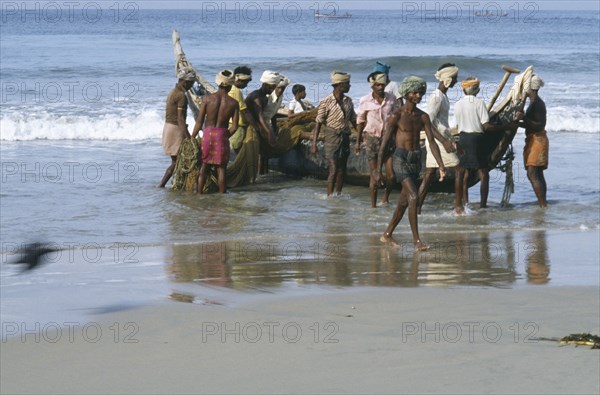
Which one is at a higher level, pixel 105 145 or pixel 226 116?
pixel 226 116

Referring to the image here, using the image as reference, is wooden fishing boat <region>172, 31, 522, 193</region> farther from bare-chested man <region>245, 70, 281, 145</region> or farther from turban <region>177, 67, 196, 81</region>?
turban <region>177, 67, 196, 81</region>

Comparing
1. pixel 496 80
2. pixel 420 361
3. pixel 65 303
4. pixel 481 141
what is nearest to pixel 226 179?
pixel 481 141

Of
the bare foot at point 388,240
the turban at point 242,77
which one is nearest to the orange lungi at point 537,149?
the bare foot at point 388,240

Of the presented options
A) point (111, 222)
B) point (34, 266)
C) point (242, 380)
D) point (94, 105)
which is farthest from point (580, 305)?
point (94, 105)

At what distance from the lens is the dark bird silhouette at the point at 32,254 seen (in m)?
8.86

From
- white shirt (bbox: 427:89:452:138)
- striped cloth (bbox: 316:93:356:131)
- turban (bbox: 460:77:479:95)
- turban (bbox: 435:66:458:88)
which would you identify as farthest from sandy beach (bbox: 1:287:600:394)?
striped cloth (bbox: 316:93:356:131)

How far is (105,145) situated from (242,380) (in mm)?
13338

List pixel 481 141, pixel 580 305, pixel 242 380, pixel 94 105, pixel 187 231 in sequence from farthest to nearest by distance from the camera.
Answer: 1. pixel 94 105
2. pixel 481 141
3. pixel 187 231
4. pixel 580 305
5. pixel 242 380

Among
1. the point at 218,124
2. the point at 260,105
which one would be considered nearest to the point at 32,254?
the point at 218,124

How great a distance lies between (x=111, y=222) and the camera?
36.9 ft

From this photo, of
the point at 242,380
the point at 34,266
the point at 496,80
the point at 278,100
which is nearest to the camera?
the point at 242,380

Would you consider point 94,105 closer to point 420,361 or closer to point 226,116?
point 226,116

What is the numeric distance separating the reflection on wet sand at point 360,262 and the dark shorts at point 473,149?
1.37 meters

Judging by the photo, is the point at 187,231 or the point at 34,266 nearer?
the point at 34,266
